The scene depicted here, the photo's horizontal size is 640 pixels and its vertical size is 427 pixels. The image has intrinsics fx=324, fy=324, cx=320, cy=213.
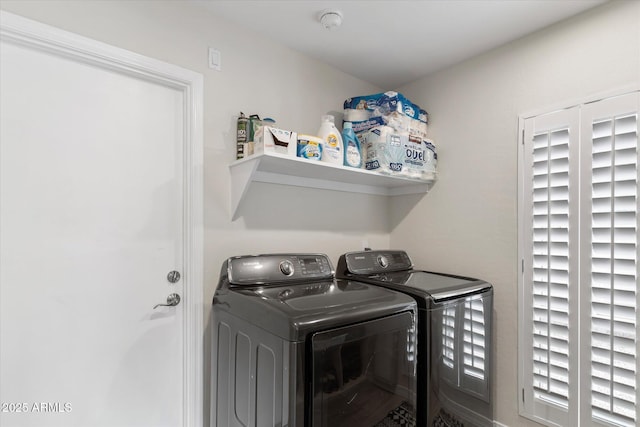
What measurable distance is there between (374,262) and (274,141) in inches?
40.2

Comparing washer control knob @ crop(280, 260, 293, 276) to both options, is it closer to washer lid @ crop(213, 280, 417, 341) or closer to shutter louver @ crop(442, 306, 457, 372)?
washer lid @ crop(213, 280, 417, 341)

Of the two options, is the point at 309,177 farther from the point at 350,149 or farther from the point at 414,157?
the point at 414,157

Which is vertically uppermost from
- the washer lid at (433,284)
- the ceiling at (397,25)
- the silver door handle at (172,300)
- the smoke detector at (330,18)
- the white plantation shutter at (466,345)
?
the ceiling at (397,25)

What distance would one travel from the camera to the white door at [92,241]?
4.17ft

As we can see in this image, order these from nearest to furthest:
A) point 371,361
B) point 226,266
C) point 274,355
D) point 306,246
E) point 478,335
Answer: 1. point 274,355
2. point 371,361
3. point 226,266
4. point 478,335
5. point 306,246

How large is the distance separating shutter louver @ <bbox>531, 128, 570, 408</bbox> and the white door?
186 cm

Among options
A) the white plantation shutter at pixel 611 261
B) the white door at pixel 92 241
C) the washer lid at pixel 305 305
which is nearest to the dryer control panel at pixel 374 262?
the washer lid at pixel 305 305

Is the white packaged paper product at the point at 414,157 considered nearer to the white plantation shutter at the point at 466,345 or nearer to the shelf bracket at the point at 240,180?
the white plantation shutter at the point at 466,345

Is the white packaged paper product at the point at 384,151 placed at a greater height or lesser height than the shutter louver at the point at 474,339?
greater

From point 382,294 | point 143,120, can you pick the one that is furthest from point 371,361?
point 143,120

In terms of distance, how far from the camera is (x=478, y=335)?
5.83 feet

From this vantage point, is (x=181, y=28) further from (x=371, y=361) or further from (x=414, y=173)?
(x=371, y=361)

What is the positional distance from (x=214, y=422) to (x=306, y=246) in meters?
1.04

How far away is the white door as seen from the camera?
1270mm
